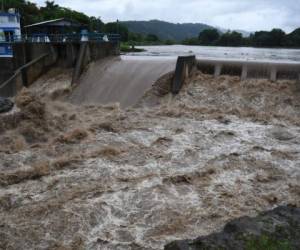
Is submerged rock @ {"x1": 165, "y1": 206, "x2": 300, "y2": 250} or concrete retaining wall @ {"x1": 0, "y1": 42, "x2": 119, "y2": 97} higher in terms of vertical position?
concrete retaining wall @ {"x1": 0, "y1": 42, "x2": 119, "y2": 97}

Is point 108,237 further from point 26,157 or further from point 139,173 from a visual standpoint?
point 26,157

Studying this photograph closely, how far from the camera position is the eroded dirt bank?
24.7 ft

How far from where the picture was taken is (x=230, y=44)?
234 feet

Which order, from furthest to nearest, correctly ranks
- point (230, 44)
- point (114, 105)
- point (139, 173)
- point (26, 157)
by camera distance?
point (230, 44) < point (114, 105) < point (26, 157) < point (139, 173)

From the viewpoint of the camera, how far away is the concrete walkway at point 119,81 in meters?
17.0

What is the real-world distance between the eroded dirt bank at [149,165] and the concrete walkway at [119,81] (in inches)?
37.5

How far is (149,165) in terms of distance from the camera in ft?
33.9

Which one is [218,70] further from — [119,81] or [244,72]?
[119,81]

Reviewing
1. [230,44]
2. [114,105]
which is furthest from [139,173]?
[230,44]

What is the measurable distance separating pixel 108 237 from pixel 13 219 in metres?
2.00

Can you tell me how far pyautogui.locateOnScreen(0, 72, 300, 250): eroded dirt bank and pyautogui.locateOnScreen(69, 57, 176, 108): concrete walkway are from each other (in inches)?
37.5

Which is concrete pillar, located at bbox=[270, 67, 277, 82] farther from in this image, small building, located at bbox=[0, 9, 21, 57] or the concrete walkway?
small building, located at bbox=[0, 9, 21, 57]

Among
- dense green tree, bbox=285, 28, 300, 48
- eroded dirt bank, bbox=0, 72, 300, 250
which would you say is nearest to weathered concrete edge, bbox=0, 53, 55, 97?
eroded dirt bank, bbox=0, 72, 300, 250

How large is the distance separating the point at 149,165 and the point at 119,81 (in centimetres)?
842
